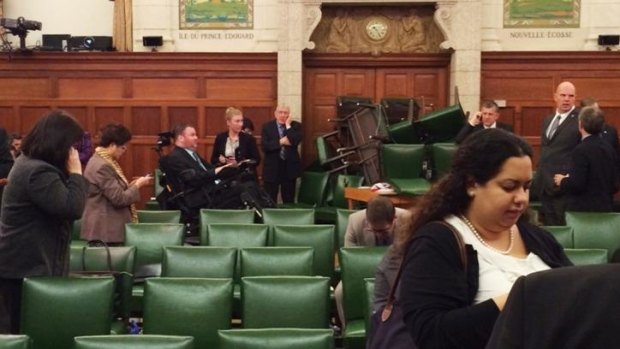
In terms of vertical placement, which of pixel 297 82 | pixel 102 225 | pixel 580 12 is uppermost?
pixel 580 12

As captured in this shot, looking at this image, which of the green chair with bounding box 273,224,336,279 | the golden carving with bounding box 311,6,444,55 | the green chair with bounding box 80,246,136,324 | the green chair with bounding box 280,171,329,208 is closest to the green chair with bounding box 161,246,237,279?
the green chair with bounding box 80,246,136,324

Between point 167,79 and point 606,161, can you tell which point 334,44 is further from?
point 606,161

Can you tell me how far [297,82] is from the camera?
10.5 metres

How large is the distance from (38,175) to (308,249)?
1.68 metres

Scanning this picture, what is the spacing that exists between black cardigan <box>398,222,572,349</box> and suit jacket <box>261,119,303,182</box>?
7.54 m

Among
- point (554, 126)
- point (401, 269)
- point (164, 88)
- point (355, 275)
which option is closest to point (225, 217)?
point (355, 275)

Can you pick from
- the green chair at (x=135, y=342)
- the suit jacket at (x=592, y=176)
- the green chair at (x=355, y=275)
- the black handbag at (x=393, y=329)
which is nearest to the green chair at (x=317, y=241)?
the green chair at (x=355, y=275)

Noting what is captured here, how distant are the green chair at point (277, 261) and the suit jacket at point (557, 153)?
2603 millimetres

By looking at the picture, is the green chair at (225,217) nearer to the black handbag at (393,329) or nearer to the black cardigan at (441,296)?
the black handbag at (393,329)

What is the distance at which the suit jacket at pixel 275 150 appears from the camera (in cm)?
953

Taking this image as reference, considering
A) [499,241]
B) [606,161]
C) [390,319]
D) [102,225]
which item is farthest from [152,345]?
[606,161]

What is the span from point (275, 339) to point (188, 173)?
413cm

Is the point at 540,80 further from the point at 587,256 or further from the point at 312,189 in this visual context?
the point at 587,256

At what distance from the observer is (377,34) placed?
10.9 metres
